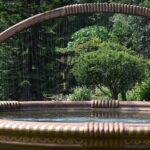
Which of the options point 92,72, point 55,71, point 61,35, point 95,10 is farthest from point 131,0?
point 95,10

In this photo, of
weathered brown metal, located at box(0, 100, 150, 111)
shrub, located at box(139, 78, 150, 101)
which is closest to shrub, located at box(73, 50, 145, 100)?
shrub, located at box(139, 78, 150, 101)

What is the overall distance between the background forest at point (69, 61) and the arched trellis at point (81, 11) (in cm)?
876

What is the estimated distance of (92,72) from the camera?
16.4 m

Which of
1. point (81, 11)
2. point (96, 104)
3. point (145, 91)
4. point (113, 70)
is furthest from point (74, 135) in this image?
point (145, 91)

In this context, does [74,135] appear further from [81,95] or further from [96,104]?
[81,95]

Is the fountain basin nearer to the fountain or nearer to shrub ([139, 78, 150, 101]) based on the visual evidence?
the fountain

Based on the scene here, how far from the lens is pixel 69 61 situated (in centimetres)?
1872

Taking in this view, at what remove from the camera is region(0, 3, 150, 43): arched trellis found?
19.7 ft

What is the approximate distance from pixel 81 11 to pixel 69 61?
12.7 m

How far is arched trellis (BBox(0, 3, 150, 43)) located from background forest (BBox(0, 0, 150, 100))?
8.76 m

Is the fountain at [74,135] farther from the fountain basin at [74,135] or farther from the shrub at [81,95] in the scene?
the shrub at [81,95]

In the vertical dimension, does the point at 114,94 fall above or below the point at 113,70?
below

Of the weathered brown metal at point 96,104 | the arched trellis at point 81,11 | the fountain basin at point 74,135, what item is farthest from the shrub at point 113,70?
the fountain basin at point 74,135

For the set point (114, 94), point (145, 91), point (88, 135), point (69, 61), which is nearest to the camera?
point (88, 135)
